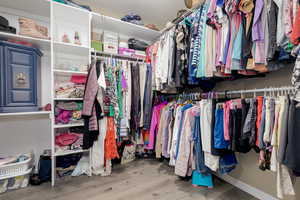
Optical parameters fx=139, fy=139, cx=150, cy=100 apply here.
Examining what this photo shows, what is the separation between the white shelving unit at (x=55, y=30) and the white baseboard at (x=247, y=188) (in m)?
1.76

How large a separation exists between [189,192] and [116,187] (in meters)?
0.80

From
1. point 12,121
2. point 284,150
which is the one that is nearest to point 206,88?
point 284,150

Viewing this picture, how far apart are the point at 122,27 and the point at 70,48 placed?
0.84 m

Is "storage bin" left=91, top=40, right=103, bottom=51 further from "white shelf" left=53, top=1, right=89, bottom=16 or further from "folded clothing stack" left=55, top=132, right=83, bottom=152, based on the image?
"folded clothing stack" left=55, top=132, right=83, bottom=152

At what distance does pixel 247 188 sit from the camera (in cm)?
149

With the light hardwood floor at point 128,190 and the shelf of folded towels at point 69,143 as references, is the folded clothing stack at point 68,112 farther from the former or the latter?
the light hardwood floor at point 128,190

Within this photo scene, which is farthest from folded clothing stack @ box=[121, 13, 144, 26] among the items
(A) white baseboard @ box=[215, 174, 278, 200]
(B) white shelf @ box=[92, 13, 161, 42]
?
(A) white baseboard @ box=[215, 174, 278, 200]

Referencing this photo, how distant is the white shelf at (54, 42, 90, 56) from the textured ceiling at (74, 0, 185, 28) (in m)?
0.78

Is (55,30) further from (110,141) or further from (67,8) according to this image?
(110,141)

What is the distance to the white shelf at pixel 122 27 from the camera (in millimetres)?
1947

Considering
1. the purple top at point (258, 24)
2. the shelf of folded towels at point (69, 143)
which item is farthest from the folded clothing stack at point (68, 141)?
the purple top at point (258, 24)

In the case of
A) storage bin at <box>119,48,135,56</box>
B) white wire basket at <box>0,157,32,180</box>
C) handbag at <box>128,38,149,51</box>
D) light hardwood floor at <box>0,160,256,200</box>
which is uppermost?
handbag at <box>128,38,149,51</box>

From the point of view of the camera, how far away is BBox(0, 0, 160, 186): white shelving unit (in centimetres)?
158

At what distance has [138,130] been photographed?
2.12m
